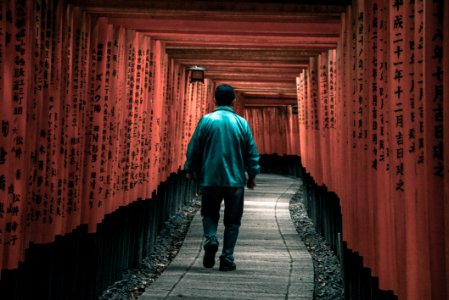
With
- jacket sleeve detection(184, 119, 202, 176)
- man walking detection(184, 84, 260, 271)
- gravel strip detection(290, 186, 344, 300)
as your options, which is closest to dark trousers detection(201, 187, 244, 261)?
man walking detection(184, 84, 260, 271)

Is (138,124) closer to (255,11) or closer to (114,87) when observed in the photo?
(114,87)

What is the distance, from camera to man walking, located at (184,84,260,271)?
21.9 feet

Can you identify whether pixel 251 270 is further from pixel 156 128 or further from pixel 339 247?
pixel 156 128

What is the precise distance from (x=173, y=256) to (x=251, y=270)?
6.33 feet

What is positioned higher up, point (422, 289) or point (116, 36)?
point (116, 36)

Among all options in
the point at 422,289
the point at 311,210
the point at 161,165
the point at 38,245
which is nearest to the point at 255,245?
the point at 161,165

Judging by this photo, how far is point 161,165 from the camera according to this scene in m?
10.1

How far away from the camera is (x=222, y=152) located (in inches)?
264

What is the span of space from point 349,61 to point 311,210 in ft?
22.4

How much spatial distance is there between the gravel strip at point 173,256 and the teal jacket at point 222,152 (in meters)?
1.48

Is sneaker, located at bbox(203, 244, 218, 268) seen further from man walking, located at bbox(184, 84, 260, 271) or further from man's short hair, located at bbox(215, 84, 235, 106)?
man's short hair, located at bbox(215, 84, 235, 106)

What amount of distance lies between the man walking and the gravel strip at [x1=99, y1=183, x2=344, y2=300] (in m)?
0.99

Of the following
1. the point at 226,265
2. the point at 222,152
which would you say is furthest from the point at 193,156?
the point at 226,265

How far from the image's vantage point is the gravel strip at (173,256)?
6.59 meters
